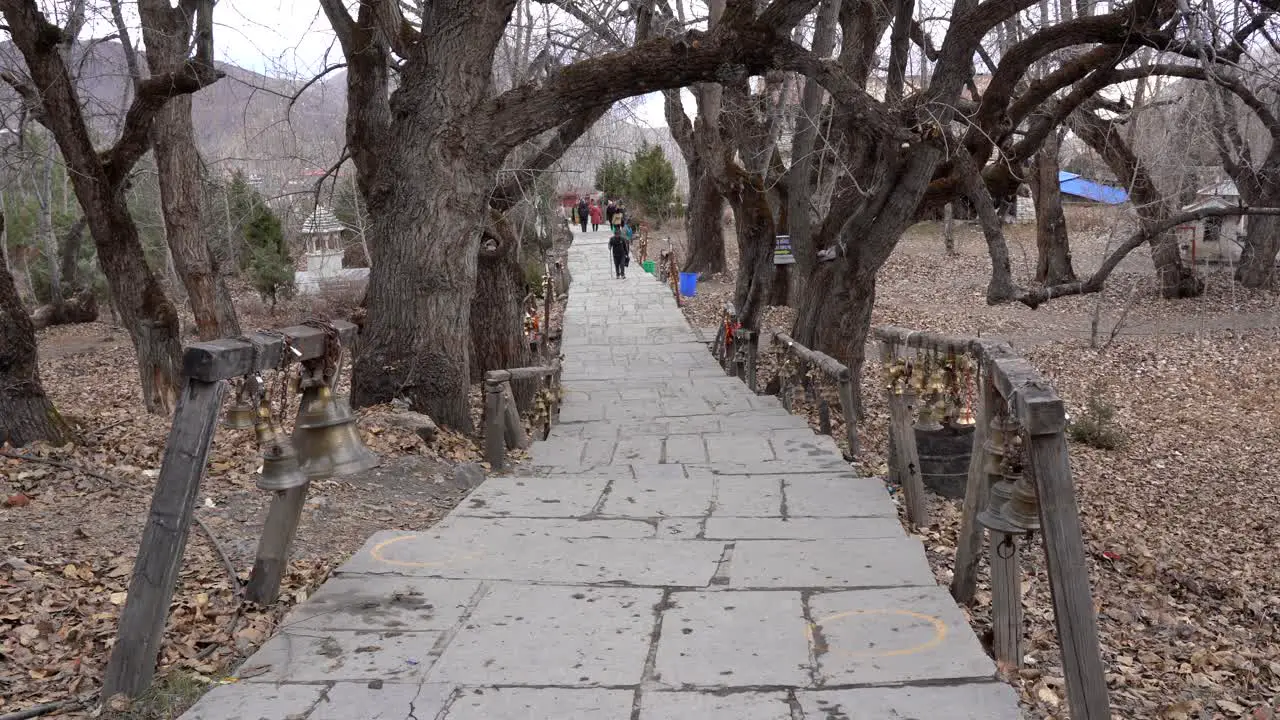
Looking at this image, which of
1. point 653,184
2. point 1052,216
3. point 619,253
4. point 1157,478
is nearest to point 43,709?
point 1157,478

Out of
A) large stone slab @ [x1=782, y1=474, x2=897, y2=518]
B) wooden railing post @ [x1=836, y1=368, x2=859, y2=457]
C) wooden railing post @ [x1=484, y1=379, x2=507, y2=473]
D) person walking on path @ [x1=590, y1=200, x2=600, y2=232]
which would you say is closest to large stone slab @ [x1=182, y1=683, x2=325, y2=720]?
large stone slab @ [x1=782, y1=474, x2=897, y2=518]

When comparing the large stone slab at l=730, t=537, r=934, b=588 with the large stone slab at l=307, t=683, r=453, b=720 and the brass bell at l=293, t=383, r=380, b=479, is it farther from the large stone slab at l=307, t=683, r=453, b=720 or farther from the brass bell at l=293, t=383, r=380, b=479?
the brass bell at l=293, t=383, r=380, b=479

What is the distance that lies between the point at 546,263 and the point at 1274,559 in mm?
21076

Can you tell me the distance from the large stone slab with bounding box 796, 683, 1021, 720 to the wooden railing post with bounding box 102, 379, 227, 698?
6.71 feet

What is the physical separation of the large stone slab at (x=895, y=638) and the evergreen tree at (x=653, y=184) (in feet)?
144

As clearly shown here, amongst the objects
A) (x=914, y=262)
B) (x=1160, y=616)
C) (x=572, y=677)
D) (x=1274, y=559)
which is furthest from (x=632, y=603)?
(x=914, y=262)

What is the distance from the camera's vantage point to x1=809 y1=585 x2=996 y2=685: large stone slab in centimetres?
347

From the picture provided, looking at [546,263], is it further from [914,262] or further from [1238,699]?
[1238,699]

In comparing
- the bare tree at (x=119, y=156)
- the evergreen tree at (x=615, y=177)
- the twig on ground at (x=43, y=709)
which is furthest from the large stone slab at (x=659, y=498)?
the evergreen tree at (x=615, y=177)

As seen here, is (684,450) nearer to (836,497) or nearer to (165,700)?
(836,497)

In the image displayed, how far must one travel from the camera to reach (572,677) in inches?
139

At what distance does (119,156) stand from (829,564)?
27.6 ft

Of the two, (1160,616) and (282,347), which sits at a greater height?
(282,347)

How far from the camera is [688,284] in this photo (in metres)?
27.0
